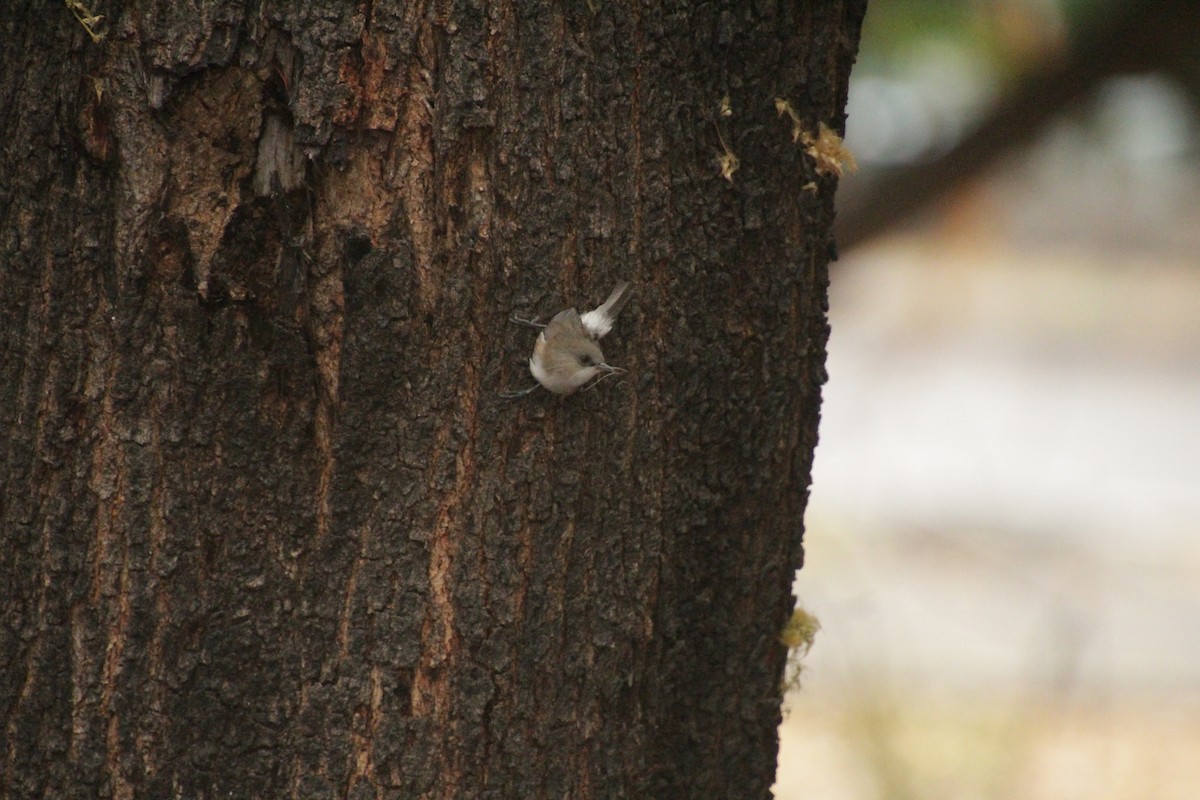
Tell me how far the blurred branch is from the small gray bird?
99.2 inches

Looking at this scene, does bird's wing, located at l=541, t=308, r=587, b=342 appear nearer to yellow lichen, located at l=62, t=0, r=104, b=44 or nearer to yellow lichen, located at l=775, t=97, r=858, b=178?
yellow lichen, located at l=775, t=97, r=858, b=178

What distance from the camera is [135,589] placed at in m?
1.68

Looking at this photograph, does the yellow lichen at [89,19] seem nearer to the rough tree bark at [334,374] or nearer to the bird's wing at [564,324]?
the rough tree bark at [334,374]

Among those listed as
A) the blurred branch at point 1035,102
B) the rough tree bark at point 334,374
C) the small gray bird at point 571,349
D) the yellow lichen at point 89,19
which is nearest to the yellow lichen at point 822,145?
the rough tree bark at point 334,374

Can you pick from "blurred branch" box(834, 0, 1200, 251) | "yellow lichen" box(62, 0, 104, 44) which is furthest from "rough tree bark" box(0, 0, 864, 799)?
"blurred branch" box(834, 0, 1200, 251)

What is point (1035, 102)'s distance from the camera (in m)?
4.30

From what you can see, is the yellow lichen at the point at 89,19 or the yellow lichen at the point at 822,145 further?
the yellow lichen at the point at 822,145

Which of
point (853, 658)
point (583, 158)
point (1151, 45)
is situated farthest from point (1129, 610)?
point (583, 158)

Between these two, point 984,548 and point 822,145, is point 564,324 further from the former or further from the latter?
point 984,548

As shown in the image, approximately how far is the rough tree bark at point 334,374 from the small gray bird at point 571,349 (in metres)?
0.03

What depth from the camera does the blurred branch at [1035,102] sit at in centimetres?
A: 404

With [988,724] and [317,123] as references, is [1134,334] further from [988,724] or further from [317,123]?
[317,123]

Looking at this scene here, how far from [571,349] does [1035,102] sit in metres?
3.30

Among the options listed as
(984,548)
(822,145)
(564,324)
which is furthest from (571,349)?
(984,548)
